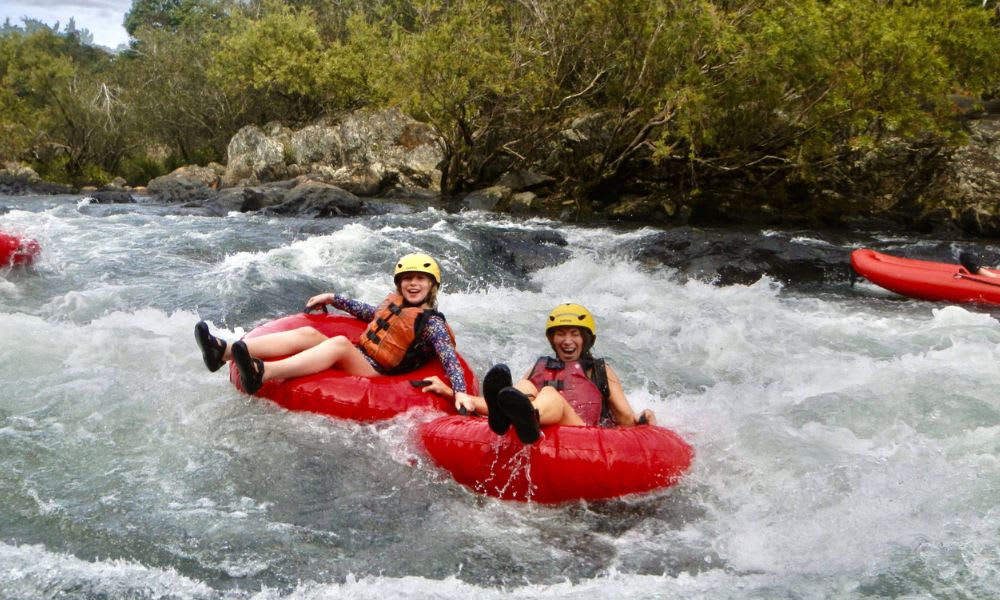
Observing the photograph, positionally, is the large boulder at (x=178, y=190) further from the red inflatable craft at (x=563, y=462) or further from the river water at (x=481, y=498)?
the red inflatable craft at (x=563, y=462)

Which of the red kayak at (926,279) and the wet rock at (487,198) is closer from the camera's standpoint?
the red kayak at (926,279)

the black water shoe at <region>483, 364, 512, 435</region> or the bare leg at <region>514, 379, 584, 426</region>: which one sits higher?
the black water shoe at <region>483, 364, 512, 435</region>

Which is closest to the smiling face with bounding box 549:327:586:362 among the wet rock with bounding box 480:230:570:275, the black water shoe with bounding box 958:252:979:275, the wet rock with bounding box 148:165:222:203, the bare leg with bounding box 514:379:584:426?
the bare leg with bounding box 514:379:584:426

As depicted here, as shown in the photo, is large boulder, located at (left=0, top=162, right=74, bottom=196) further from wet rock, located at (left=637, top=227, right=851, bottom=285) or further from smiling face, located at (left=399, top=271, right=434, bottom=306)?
smiling face, located at (left=399, top=271, right=434, bottom=306)

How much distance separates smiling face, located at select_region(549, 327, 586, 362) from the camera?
4672 millimetres

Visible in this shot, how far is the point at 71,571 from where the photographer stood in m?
3.12

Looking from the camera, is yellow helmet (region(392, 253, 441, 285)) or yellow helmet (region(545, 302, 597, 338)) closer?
yellow helmet (region(545, 302, 597, 338))

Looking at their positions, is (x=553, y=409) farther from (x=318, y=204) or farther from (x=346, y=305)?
(x=318, y=204)

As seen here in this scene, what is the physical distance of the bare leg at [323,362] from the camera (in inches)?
181

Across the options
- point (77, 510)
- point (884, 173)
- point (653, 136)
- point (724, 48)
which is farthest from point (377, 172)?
point (77, 510)

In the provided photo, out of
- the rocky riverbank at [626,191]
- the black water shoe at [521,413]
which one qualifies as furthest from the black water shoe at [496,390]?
the rocky riverbank at [626,191]

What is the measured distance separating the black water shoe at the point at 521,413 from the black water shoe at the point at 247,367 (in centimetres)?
147

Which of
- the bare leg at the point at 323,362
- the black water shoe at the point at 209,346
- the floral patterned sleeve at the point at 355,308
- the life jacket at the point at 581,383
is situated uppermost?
the black water shoe at the point at 209,346

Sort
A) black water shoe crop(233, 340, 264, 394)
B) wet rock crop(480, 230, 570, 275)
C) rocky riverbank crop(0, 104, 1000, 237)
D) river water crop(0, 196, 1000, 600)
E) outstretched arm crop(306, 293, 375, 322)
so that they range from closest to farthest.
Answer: river water crop(0, 196, 1000, 600) < black water shoe crop(233, 340, 264, 394) < outstretched arm crop(306, 293, 375, 322) < wet rock crop(480, 230, 570, 275) < rocky riverbank crop(0, 104, 1000, 237)
